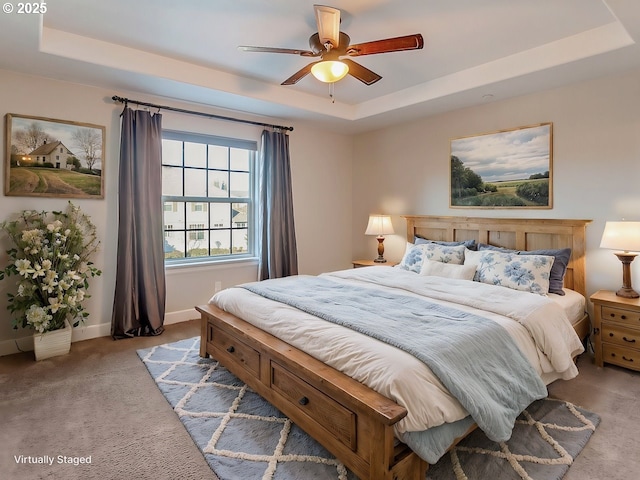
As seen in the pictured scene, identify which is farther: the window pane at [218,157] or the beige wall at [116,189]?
the window pane at [218,157]

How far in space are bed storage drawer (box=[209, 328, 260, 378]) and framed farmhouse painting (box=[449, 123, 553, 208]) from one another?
2948mm

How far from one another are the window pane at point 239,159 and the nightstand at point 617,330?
3875mm

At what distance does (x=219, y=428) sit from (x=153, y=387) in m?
0.79

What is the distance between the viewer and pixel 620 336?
9.29ft

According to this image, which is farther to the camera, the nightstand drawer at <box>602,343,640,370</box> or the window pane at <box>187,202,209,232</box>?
the window pane at <box>187,202,209,232</box>

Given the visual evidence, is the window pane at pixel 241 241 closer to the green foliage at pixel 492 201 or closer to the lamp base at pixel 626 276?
the green foliage at pixel 492 201

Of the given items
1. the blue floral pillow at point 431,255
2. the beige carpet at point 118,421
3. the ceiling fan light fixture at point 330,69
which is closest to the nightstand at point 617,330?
the beige carpet at point 118,421

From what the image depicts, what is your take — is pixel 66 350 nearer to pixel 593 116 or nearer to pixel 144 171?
pixel 144 171

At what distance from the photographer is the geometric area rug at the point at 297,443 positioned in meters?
1.76

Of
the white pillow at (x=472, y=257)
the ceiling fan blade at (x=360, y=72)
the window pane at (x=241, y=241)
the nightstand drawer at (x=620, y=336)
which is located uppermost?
the ceiling fan blade at (x=360, y=72)

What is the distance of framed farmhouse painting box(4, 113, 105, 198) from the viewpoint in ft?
10.4

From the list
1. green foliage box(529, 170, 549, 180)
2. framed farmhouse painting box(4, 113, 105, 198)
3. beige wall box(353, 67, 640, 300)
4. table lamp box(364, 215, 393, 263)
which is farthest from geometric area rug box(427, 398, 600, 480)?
framed farmhouse painting box(4, 113, 105, 198)

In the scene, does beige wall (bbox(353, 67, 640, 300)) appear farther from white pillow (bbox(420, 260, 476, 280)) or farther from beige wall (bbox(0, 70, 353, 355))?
beige wall (bbox(0, 70, 353, 355))

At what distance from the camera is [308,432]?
192cm
